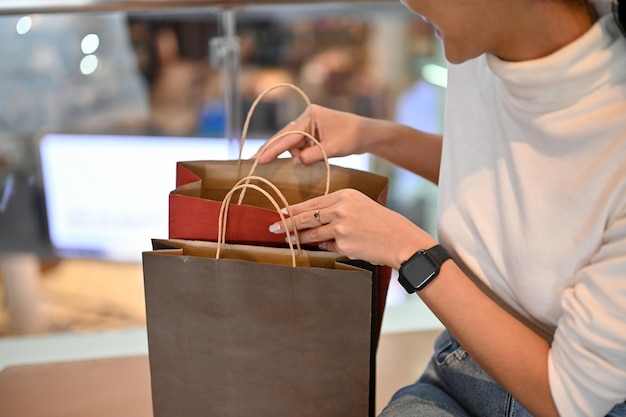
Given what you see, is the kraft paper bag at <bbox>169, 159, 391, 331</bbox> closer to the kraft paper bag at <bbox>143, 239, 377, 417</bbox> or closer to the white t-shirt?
the kraft paper bag at <bbox>143, 239, 377, 417</bbox>

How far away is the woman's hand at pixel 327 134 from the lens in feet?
3.18

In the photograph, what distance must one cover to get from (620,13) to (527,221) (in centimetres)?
25

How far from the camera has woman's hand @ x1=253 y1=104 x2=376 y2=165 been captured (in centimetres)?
97

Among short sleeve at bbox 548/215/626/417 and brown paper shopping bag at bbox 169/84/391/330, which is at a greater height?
brown paper shopping bag at bbox 169/84/391/330

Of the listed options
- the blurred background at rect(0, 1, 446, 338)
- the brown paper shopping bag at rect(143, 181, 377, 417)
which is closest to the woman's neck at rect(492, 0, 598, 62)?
the brown paper shopping bag at rect(143, 181, 377, 417)

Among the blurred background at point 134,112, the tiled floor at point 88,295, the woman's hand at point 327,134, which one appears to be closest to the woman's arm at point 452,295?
the woman's hand at point 327,134

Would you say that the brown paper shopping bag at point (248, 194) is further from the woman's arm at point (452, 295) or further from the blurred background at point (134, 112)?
the blurred background at point (134, 112)

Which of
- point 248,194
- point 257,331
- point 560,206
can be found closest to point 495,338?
point 560,206

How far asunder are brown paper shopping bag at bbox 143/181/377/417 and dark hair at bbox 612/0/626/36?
0.38m

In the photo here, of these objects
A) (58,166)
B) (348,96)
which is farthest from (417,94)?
(58,166)

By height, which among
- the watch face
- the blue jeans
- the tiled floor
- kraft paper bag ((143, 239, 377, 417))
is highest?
the watch face

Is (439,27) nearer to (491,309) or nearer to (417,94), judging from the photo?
(491,309)

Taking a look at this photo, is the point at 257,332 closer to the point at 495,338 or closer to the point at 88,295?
the point at 495,338

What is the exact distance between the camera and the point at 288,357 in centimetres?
81
